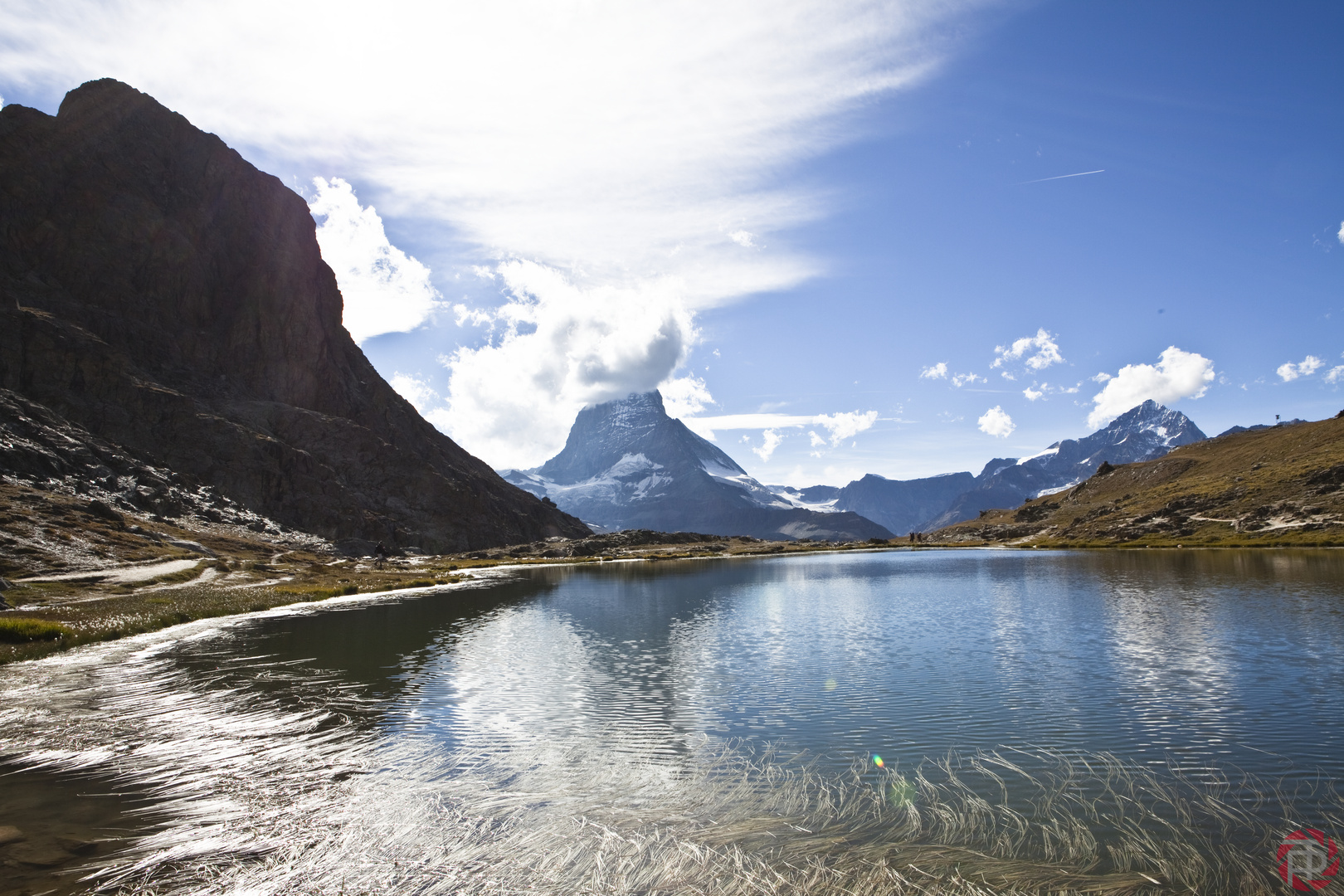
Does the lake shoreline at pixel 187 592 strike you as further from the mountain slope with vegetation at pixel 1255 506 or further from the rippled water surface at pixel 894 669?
the mountain slope with vegetation at pixel 1255 506

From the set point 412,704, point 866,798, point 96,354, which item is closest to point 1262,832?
point 866,798

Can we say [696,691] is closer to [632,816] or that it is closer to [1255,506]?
[632,816]

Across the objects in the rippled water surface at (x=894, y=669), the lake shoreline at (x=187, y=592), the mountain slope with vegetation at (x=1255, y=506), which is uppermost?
the mountain slope with vegetation at (x=1255, y=506)

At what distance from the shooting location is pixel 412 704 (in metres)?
30.2

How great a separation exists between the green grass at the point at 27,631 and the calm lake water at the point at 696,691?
3.74 m

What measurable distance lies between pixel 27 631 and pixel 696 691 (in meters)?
38.3

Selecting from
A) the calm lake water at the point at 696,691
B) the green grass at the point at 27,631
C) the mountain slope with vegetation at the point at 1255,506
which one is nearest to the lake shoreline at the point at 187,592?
the green grass at the point at 27,631

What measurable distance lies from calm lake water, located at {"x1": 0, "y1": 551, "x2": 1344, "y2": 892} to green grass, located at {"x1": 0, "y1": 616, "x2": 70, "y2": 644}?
12.3 feet

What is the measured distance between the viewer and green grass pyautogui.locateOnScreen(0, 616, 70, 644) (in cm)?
3912

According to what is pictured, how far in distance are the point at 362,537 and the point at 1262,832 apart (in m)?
191

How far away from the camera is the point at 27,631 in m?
39.7

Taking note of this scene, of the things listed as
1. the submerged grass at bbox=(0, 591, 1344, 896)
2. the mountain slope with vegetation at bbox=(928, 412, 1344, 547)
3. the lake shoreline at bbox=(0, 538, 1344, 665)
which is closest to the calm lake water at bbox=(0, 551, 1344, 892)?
the submerged grass at bbox=(0, 591, 1344, 896)

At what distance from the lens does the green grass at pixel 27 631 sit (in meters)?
39.1

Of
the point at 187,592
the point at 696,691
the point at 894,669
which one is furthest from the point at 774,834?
the point at 187,592
